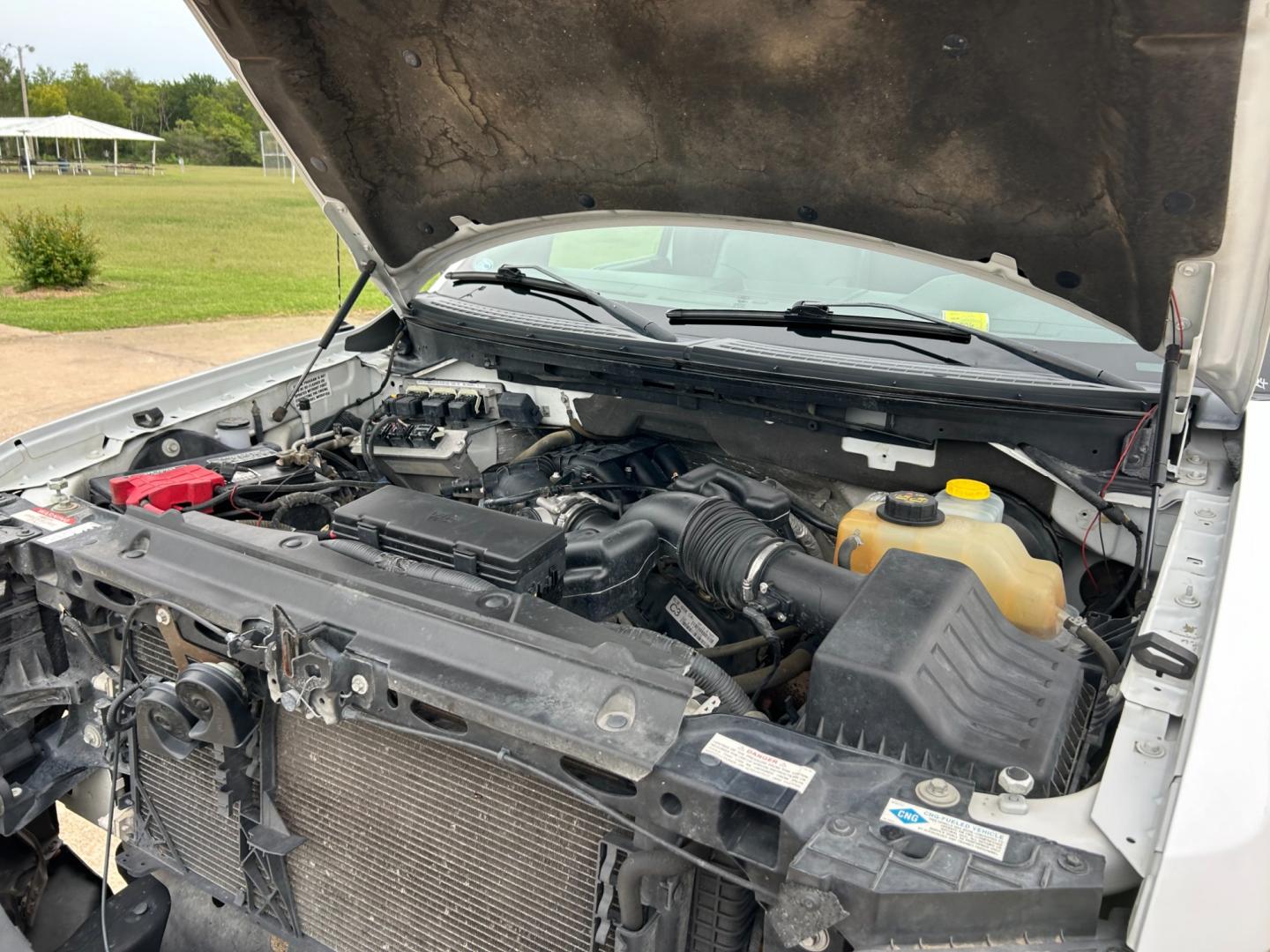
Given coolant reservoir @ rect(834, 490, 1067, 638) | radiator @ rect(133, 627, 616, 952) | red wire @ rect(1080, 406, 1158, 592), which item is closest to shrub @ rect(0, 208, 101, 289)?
radiator @ rect(133, 627, 616, 952)

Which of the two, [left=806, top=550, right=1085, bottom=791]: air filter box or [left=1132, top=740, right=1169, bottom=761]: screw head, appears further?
[left=806, top=550, right=1085, bottom=791]: air filter box

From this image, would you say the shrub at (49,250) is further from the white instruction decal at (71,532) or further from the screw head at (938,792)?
the screw head at (938,792)

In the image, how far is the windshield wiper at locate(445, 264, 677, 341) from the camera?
2311 mm

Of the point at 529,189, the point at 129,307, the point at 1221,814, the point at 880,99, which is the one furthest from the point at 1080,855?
the point at 129,307

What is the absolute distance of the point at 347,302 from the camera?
106 inches

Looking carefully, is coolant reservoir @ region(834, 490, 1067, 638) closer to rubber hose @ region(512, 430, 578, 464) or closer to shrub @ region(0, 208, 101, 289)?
rubber hose @ region(512, 430, 578, 464)

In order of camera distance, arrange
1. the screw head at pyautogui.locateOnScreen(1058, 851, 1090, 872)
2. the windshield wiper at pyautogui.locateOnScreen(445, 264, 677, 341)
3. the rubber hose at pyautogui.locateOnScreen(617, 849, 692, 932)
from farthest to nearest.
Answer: the windshield wiper at pyautogui.locateOnScreen(445, 264, 677, 341)
the rubber hose at pyautogui.locateOnScreen(617, 849, 692, 932)
the screw head at pyautogui.locateOnScreen(1058, 851, 1090, 872)

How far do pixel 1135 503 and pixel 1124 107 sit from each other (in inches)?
31.7

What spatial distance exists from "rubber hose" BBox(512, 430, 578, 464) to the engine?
0.88 ft

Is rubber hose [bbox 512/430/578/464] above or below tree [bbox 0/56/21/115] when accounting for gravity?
below

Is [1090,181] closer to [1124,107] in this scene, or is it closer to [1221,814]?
[1124,107]

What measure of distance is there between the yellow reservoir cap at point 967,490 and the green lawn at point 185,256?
6.43ft

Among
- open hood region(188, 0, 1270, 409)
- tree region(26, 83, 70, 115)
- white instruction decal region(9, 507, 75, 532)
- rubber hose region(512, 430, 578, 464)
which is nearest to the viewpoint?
open hood region(188, 0, 1270, 409)

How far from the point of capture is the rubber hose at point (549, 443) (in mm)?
2584
